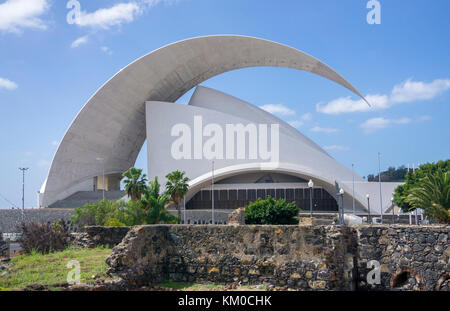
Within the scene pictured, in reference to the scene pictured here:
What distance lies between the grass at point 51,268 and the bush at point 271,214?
17421 mm

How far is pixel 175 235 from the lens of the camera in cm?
1021

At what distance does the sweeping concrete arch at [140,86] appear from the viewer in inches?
1523

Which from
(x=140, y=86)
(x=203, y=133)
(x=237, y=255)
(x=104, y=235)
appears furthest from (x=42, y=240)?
(x=140, y=86)

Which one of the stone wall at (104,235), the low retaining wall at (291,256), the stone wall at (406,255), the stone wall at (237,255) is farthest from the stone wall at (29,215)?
the stone wall at (406,255)

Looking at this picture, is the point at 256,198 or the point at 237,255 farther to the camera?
the point at 256,198

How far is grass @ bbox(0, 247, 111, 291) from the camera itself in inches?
325

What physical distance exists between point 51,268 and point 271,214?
20.0 m

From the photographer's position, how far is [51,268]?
9.47m

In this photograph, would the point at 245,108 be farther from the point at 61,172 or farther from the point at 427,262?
the point at 427,262

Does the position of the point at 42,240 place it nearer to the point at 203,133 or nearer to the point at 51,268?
the point at 51,268

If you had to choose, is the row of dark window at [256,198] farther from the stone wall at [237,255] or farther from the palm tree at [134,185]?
the stone wall at [237,255]

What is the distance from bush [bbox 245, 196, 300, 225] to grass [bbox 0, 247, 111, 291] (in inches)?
686
